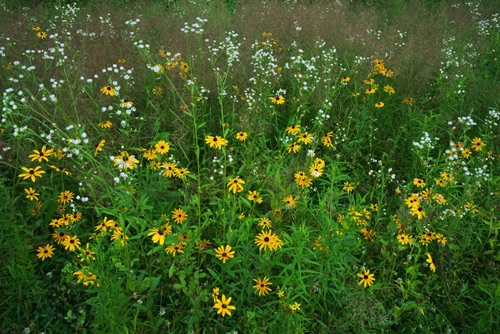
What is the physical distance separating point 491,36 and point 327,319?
4.84m

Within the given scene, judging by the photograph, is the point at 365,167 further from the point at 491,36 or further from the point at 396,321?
the point at 491,36

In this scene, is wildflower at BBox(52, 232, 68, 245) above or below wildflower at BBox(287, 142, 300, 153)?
below

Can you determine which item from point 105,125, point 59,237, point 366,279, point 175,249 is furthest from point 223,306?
point 105,125

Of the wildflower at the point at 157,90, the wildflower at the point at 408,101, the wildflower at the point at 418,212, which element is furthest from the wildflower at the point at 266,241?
the wildflower at the point at 408,101

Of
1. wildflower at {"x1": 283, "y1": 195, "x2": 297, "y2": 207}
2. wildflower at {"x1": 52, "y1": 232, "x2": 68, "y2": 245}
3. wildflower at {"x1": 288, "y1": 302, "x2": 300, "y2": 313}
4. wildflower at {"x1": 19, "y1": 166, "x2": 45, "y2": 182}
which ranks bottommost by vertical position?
wildflower at {"x1": 52, "y1": 232, "x2": 68, "y2": 245}

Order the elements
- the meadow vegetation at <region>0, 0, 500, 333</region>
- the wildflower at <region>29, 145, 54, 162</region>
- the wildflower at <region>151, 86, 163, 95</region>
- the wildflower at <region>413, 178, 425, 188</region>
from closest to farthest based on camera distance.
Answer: the meadow vegetation at <region>0, 0, 500, 333</region> < the wildflower at <region>29, 145, 54, 162</region> < the wildflower at <region>413, 178, 425, 188</region> < the wildflower at <region>151, 86, 163, 95</region>

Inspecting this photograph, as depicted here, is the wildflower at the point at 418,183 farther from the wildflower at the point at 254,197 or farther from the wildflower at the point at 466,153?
the wildflower at the point at 254,197

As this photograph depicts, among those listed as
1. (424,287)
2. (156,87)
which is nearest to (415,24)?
(156,87)

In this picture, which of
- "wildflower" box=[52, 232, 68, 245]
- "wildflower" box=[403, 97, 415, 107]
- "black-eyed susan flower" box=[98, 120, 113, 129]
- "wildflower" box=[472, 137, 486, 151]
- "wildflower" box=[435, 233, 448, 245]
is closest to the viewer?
"wildflower" box=[52, 232, 68, 245]

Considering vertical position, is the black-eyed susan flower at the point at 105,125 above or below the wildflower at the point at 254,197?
above

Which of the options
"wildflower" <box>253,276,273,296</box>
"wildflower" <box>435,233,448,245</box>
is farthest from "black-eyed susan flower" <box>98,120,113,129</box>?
"wildflower" <box>435,233,448,245</box>

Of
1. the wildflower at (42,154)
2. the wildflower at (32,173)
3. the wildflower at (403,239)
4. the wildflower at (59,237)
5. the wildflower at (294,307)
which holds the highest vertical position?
the wildflower at (42,154)

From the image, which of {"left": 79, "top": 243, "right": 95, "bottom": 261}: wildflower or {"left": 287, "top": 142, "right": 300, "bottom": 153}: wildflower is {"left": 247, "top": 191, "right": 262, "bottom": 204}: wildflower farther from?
{"left": 79, "top": 243, "right": 95, "bottom": 261}: wildflower

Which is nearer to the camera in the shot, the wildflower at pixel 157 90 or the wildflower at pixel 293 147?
the wildflower at pixel 293 147
